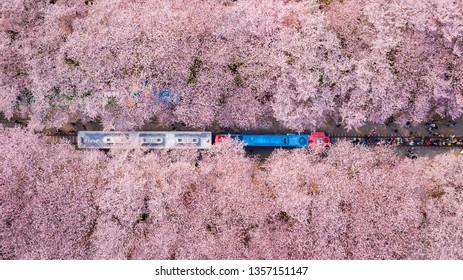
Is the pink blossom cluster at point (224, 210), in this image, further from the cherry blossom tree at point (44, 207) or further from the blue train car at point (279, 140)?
the blue train car at point (279, 140)

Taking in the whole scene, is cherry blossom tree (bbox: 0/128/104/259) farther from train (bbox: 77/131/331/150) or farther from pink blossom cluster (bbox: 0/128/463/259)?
train (bbox: 77/131/331/150)

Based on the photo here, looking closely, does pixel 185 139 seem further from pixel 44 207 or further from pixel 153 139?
pixel 44 207

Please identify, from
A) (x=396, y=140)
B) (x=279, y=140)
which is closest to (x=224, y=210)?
(x=279, y=140)

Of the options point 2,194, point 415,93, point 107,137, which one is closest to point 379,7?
point 415,93

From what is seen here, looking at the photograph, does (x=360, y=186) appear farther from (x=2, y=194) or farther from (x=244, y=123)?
(x=2, y=194)

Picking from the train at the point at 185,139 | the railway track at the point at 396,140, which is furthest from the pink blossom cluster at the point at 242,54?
the railway track at the point at 396,140
